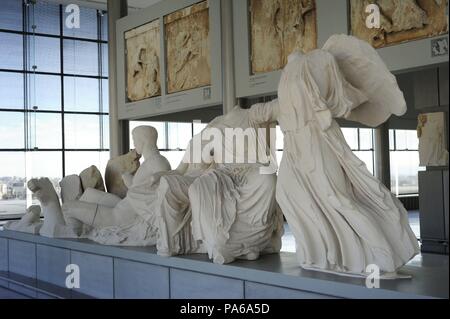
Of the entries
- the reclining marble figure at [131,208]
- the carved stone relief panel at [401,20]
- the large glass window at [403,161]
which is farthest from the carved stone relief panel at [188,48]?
the large glass window at [403,161]

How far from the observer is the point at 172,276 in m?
5.36

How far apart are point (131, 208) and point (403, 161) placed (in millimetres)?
17673

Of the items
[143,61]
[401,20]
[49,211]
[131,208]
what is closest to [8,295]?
[49,211]

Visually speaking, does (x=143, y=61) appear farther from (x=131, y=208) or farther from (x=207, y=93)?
(x=131, y=208)

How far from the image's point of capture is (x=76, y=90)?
16.8 metres

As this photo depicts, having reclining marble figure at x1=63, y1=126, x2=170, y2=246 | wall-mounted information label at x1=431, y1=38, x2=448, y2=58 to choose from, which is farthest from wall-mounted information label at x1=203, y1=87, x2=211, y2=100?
wall-mounted information label at x1=431, y1=38, x2=448, y2=58

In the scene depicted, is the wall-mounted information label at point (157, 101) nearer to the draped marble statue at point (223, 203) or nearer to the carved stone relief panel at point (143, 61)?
the carved stone relief panel at point (143, 61)

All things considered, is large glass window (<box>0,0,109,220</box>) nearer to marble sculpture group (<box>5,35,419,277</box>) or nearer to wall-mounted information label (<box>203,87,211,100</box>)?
wall-mounted information label (<box>203,87,211,100</box>)

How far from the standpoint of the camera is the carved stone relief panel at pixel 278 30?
337 inches

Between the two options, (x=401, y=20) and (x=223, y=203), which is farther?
(x=401, y=20)

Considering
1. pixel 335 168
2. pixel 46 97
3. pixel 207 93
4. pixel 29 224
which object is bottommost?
pixel 29 224

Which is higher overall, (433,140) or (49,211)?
(433,140)

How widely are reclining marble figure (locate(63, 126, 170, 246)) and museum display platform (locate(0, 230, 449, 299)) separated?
0.24 metres

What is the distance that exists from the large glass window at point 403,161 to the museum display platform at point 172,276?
16763 mm
